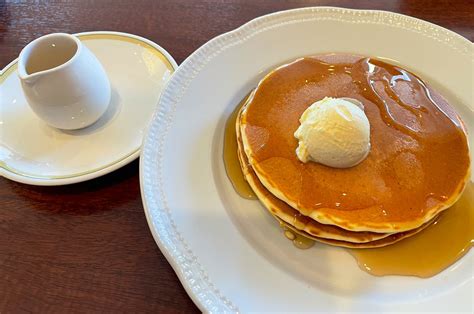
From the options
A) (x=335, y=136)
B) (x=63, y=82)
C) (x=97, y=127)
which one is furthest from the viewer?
(x=97, y=127)

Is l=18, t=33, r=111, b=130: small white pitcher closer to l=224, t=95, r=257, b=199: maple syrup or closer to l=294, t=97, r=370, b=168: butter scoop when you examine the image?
l=224, t=95, r=257, b=199: maple syrup

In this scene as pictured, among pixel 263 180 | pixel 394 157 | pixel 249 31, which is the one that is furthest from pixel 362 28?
pixel 263 180

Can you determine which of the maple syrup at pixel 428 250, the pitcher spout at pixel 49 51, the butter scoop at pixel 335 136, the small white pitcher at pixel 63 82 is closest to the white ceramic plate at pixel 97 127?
the small white pitcher at pixel 63 82

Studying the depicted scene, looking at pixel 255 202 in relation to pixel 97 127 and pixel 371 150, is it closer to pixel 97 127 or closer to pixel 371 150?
pixel 371 150

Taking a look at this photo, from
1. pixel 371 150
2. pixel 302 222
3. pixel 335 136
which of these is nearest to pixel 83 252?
pixel 302 222

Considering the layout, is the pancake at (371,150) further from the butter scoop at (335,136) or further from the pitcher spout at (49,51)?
the pitcher spout at (49,51)

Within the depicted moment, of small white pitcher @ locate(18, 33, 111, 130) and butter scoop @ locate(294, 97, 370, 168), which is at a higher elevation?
butter scoop @ locate(294, 97, 370, 168)

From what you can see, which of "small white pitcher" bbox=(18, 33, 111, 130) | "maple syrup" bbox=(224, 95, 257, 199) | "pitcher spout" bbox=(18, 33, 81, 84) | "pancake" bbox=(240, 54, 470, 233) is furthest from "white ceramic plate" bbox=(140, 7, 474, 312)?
"pitcher spout" bbox=(18, 33, 81, 84)
